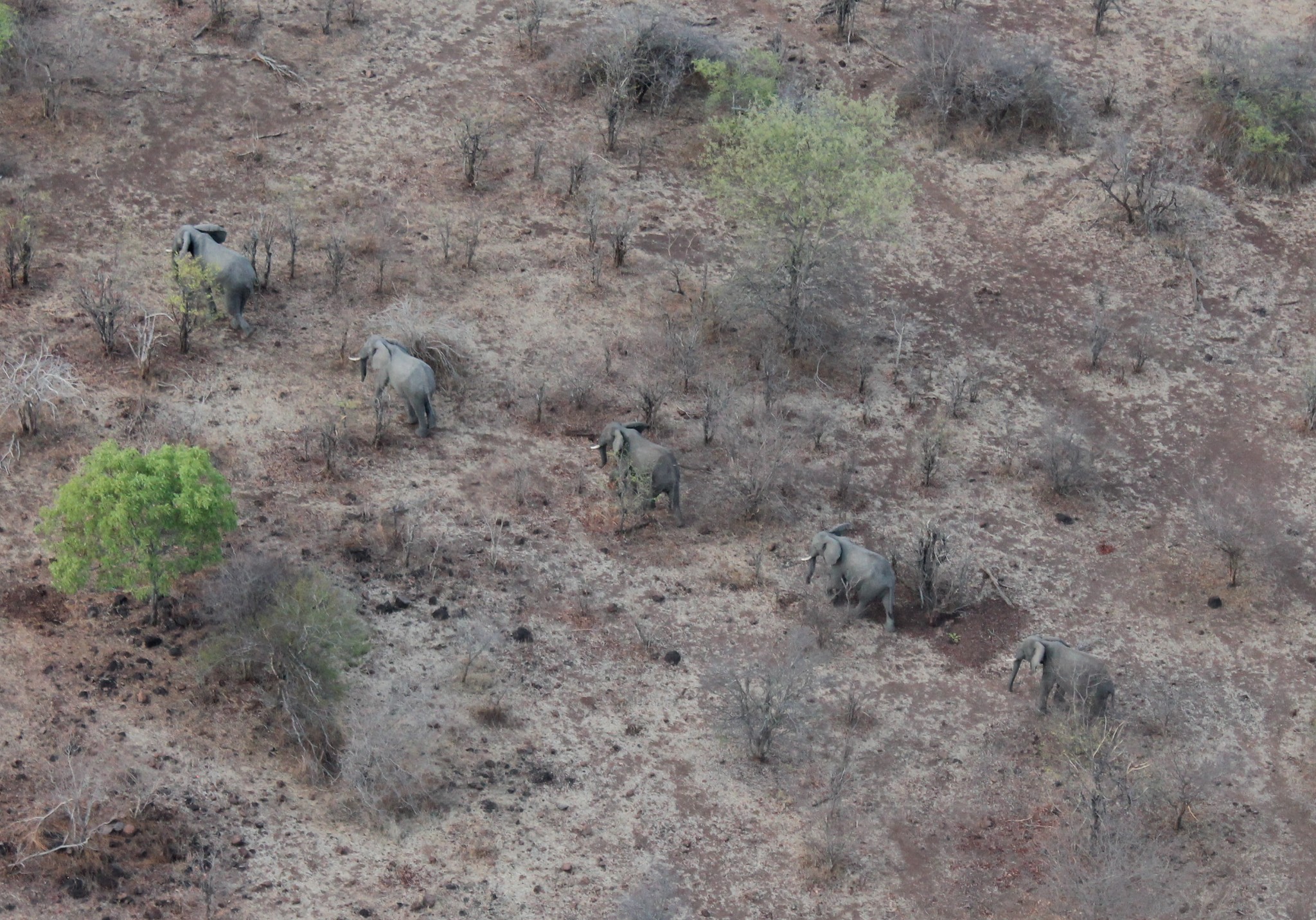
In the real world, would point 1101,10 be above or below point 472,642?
above

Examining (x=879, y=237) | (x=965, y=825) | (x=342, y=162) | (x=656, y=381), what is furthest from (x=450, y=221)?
(x=965, y=825)

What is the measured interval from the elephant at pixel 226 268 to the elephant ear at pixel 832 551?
24.3ft

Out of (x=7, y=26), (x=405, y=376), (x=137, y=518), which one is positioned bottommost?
(x=405, y=376)

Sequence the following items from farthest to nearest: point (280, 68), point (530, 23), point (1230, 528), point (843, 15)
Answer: point (843, 15) < point (530, 23) < point (280, 68) < point (1230, 528)

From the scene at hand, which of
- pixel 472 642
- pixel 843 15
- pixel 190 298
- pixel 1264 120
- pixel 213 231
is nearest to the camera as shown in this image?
pixel 472 642

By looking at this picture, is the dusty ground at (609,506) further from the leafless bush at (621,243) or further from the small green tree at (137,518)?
the small green tree at (137,518)

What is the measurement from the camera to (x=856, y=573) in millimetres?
19859

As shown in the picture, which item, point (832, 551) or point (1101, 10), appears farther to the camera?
point (1101, 10)

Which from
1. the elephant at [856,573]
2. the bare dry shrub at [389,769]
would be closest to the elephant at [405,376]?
the bare dry shrub at [389,769]

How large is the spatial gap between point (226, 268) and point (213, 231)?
36.7 inches

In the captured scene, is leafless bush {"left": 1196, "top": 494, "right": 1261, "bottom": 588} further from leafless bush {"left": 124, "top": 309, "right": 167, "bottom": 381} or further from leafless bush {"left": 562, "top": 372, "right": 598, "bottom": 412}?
leafless bush {"left": 124, "top": 309, "right": 167, "bottom": 381}

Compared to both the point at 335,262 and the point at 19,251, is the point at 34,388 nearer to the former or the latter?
the point at 19,251

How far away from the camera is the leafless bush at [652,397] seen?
72.5 ft

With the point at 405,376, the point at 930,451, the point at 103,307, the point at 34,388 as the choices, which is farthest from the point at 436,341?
the point at 930,451
